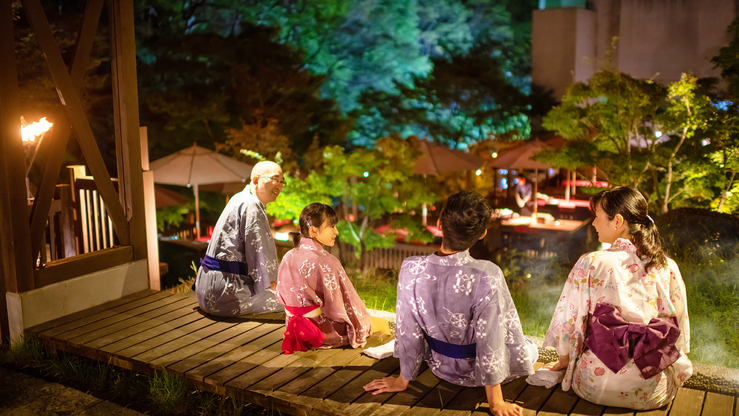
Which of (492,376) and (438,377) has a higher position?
(492,376)

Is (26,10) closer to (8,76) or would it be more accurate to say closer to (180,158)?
(8,76)

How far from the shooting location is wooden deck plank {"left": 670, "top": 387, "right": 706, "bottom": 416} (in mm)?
3191

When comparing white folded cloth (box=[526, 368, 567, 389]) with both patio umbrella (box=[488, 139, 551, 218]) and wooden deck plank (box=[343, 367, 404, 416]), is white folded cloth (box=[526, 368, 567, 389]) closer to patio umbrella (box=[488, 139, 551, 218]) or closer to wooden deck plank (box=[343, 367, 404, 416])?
wooden deck plank (box=[343, 367, 404, 416])

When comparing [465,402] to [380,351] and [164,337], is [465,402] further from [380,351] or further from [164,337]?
[164,337]

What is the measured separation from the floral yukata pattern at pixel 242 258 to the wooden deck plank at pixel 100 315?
0.89 m

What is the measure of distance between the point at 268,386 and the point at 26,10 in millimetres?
3956

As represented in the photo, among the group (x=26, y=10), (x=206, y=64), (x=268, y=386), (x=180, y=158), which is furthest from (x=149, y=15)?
(x=268, y=386)

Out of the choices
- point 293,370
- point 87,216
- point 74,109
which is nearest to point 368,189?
point 87,216

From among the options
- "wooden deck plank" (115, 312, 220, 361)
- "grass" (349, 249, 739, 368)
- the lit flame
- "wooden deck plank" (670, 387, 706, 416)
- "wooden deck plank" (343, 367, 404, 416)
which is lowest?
"grass" (349, 249, 739, 368)

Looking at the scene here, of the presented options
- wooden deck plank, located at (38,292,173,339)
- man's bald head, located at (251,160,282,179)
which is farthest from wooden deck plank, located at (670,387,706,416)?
wooden deck plank, located at (38,292,173,339)

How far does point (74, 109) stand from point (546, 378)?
481 cm

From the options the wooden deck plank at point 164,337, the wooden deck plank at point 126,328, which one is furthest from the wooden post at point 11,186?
the wooden deck plank at point 164,337

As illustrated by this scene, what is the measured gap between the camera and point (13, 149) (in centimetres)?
Answer: 464

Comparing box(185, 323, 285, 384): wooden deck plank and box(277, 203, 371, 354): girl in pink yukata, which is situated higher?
box(277, 203, 371, 354): girl in pink yukata
